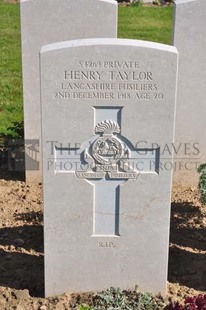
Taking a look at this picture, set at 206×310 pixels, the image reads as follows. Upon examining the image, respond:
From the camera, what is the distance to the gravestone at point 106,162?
411cm

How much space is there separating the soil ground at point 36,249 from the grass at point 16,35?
1.93 metres

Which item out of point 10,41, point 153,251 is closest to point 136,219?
point 153,251

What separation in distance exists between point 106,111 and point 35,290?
163cm

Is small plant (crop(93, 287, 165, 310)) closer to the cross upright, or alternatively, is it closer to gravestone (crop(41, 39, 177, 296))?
gravestone (crop(41, 39, 177, 296))

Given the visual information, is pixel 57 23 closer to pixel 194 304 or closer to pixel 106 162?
pixel 106 162

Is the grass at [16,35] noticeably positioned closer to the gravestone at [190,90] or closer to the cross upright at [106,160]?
the gravestone at [190,90]

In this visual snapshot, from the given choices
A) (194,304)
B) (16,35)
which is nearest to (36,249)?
(194,304)

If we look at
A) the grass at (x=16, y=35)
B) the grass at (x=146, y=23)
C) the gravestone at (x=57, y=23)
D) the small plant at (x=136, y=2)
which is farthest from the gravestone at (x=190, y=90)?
the small plant at (x=136, y=2)

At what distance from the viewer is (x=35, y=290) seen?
189 inches

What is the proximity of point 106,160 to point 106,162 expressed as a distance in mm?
15

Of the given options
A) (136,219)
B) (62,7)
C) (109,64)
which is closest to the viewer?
(109,64)

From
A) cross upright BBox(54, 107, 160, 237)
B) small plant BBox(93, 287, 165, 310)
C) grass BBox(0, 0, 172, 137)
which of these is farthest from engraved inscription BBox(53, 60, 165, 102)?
grass BBox(0, 0, 172, 137)

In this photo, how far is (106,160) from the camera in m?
4.38

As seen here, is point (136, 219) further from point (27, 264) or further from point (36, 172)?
point (36, 172)
